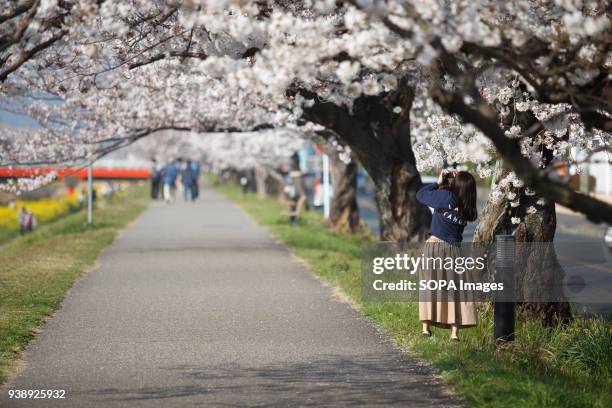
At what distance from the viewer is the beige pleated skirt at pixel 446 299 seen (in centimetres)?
1116

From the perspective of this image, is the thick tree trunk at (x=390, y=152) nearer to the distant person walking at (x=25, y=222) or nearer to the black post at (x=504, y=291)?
the black post at (x=504, y=291)

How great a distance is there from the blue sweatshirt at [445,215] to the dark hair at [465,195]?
6cm

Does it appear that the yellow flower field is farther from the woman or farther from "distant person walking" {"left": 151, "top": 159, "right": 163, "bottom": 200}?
the woman

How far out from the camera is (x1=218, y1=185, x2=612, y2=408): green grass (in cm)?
843

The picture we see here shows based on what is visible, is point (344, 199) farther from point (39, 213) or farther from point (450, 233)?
point (39, 213)

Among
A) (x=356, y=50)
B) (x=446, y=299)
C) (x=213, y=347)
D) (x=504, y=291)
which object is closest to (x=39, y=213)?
(x=213, y=347)

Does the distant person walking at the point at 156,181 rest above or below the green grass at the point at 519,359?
above

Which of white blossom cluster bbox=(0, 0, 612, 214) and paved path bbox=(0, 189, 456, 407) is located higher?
white blossom cluster bbox=(0, 0, 612, 214)

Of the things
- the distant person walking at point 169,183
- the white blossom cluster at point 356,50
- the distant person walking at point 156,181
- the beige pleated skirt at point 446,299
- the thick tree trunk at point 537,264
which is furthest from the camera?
the distant person walking at point 156,181

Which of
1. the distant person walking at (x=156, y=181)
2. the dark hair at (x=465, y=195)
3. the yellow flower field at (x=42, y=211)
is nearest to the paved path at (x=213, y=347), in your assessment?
the dark hair at (x=465, y=195)

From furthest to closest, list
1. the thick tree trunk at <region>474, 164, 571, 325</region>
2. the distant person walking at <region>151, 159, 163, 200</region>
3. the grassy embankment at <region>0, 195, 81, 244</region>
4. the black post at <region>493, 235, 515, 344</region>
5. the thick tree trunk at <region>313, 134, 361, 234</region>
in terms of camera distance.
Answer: the distant person walking at <region>151, 159, 163, 200</region> → the grassy embankment at <region>0, 195, 81, 244</region> → the thick tree trunk at <region>313, 134, 361, 234</region> → the thick tree trunk at <region>474, 164, 571, 325</region> → the black post at <region>493, 235, 515, 344</region>

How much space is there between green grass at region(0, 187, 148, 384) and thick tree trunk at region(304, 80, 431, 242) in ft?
14.9

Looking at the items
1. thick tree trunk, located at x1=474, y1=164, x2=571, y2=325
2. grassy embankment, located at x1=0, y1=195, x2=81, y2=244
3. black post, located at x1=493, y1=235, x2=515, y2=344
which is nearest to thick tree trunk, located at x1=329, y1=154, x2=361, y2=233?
grassy embankment, located at x1=0, y1=195, x2=81, y2=244

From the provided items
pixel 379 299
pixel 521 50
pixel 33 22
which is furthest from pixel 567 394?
pixel 379 299
